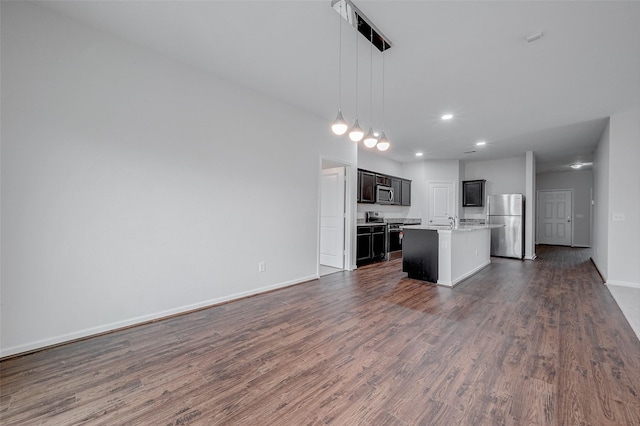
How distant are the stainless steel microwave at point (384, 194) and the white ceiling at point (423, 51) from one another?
99.8 inches

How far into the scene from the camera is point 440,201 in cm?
827

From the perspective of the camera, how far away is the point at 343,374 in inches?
77.6

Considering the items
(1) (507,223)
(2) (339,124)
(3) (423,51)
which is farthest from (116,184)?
(1) (507,223)

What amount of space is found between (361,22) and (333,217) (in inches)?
148

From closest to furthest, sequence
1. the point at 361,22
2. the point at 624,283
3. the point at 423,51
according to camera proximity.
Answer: the point at 361,22, the point at 423,51, the point at 624,283

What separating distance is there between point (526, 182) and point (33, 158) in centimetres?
940

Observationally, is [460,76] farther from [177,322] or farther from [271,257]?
[177,322]

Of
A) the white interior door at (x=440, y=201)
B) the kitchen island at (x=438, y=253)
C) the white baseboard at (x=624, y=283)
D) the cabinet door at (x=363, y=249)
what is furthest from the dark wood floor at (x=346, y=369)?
the white interior door at (x=440, y=201)

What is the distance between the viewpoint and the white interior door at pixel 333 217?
5535 mm

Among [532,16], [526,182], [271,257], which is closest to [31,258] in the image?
[271,257]

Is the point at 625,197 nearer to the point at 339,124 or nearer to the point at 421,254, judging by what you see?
the point at 421,254

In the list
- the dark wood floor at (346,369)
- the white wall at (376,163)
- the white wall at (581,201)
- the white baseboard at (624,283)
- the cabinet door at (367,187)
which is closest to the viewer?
the dark wood floor at (346,369)

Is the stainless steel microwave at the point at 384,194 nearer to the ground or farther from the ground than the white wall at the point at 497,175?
nearer to the ground

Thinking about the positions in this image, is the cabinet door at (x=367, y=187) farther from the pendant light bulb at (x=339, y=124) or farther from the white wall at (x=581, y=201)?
the white wall at (x=581, y=201)
